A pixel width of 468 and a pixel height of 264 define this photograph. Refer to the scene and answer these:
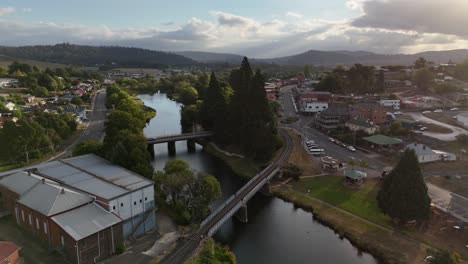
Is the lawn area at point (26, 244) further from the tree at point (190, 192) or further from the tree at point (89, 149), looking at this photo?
the tree at point (89, 149)

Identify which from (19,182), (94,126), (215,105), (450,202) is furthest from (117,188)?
(94,126)

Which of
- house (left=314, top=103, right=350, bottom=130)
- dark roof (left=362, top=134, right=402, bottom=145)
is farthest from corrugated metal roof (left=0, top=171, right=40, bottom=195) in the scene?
house (left=314, top=103, right=350, bottom=130)

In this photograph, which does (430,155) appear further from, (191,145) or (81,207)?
(81,207)

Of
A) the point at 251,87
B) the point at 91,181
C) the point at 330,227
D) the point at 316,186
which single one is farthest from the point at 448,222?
the point at 91,181

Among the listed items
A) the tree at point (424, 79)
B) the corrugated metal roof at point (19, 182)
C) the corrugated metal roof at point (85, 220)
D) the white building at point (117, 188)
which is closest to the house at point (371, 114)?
the tree at point (424, 79)

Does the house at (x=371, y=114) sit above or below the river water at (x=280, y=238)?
above

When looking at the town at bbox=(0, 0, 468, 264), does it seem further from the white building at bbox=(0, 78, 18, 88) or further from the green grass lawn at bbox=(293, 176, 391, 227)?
the white building at bbox=(0, 78, 18, 88)
